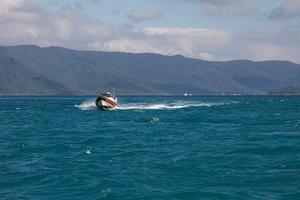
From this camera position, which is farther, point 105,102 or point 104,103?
point 105,102

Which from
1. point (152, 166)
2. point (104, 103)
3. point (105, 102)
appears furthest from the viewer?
point (105, 102)

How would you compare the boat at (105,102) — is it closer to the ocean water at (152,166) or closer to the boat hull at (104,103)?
the boat hull at (104,103)

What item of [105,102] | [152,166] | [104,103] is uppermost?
[105,102]

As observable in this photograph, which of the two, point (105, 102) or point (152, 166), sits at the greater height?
point (105, 102)

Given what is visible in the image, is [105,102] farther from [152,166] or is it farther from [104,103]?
[152,166]

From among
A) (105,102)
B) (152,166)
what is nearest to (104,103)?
(105,102)

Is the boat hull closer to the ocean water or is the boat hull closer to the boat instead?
the boat

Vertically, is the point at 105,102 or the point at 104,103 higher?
the point at 105,102

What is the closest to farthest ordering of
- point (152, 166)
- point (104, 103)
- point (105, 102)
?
1. point (152, 166)
2. point (104, 103)
3. point (105, 102)

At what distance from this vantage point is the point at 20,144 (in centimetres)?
4956

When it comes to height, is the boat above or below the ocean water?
above

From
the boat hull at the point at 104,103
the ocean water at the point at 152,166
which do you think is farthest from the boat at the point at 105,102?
the ocean water at the point at 152,166

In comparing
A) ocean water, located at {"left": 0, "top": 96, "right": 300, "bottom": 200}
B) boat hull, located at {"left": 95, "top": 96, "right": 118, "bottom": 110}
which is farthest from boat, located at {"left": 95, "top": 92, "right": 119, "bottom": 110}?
ocean water, located at {"left": 0, "top": 96, "right": 300, "bottom": 200}

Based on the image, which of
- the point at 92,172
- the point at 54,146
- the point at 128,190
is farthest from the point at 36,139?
the point at 128,190
